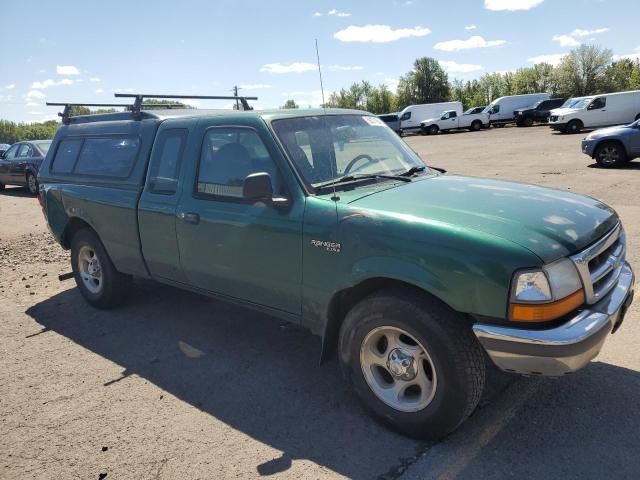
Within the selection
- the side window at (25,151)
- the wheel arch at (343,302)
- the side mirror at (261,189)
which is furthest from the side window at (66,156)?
the side window at (25,151)

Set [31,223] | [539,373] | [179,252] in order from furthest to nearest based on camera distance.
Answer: [31,223], [179,252], [539,373]

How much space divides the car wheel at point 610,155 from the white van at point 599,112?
16.0 m

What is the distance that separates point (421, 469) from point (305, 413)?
0.88 meters

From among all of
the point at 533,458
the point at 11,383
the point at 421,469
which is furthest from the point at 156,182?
the point at 533,458

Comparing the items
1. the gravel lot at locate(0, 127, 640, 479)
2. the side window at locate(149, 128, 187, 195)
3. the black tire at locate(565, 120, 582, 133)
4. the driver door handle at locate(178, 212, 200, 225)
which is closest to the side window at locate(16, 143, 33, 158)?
the gravel lot at locate(0, 127, 640, 479)

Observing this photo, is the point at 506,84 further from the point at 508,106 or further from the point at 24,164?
the point at 24,164

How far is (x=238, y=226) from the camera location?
12.0 feet

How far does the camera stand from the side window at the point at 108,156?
4.73 m

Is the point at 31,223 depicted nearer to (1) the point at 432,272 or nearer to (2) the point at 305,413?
(2) the point at 305,413

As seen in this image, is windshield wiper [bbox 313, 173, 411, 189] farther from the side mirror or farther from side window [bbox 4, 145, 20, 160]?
side window [bbox 4, 145, 20, 160]

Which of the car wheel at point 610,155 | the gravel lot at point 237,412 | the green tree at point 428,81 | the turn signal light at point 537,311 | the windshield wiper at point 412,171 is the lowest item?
the gravel lot at point 237,412

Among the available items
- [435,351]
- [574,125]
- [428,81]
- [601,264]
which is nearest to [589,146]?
[601,264]

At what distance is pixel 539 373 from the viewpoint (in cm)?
259

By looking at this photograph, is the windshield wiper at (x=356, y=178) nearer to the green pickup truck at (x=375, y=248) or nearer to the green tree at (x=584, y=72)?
A: the green pickup truck at (x=375, y=248)
